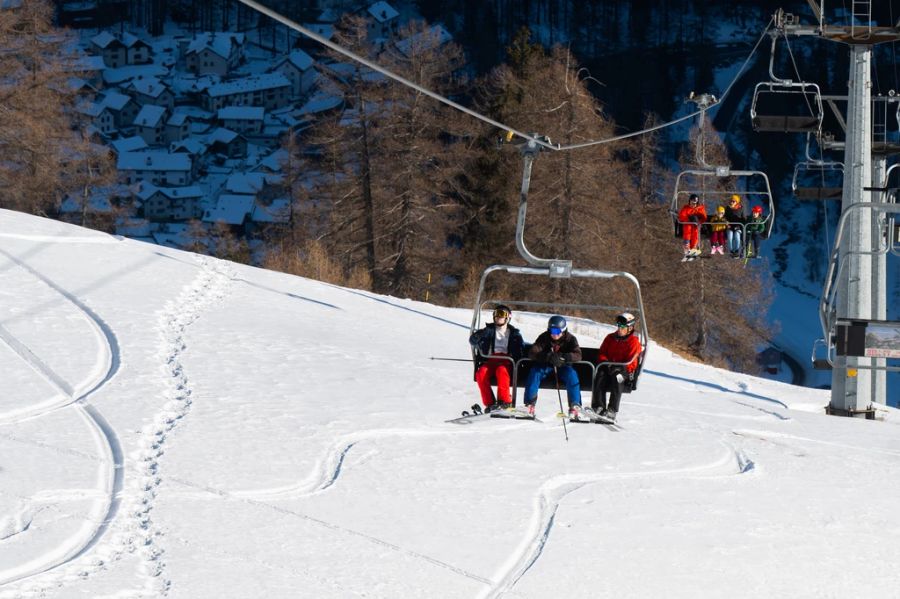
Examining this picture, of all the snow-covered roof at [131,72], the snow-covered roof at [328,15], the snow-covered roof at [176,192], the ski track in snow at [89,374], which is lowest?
the ski track in snow at [89,374]

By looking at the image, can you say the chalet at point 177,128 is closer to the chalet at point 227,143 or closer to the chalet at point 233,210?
the chalet at point 227,143

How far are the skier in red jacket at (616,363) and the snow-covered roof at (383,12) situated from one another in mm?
104958

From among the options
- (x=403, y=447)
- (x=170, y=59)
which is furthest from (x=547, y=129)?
(x=170, y=59)

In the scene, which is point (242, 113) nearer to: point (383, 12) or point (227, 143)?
point (227, 143)

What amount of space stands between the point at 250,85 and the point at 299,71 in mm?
4759

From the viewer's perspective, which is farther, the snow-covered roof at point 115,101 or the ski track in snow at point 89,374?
the snow-covered roof at point 115,101

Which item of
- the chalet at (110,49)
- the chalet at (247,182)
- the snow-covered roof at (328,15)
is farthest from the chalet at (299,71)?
the chalet at (247,182)

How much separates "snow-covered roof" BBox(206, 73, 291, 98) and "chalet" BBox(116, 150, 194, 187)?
14737 mm

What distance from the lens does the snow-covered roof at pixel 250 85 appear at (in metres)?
110

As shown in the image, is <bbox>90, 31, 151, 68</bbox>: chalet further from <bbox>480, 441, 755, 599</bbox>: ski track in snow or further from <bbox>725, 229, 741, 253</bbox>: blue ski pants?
<bbox>480, 441, 755, 599</bbox>: ski track in snow

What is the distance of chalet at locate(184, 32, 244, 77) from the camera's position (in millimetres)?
113938

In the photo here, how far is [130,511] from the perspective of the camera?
10.4 meters

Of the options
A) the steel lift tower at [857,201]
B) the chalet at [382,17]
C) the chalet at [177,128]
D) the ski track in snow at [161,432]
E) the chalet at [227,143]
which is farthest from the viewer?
the chalet at [382,17]

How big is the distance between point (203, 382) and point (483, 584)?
7.53 m
